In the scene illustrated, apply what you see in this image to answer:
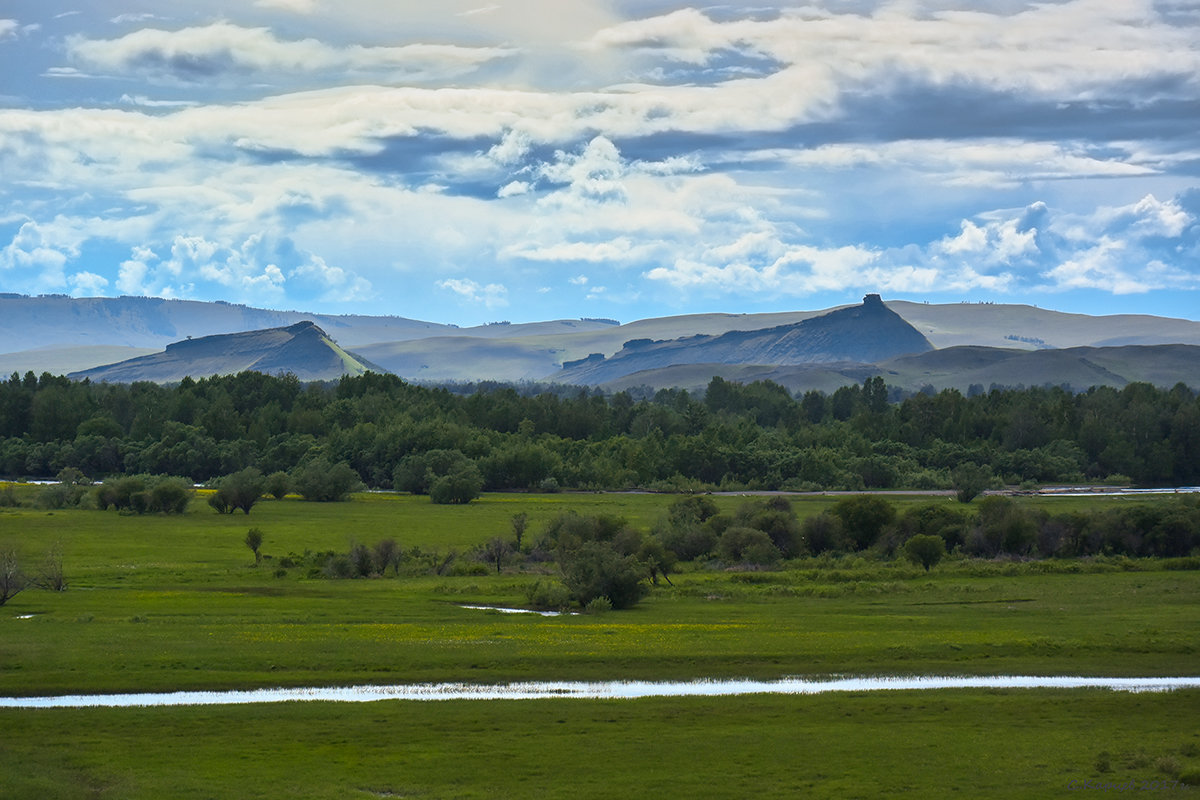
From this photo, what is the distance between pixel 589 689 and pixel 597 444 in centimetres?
13144

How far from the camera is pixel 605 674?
1644 inches

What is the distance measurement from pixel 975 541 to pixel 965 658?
125ft

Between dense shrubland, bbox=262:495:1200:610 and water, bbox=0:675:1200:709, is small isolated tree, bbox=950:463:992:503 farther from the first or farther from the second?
water, bbox=0:675:1200:709

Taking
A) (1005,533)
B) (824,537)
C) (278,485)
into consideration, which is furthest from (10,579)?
(278,485)

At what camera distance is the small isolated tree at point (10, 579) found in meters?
56.1

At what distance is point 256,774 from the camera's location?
94.4 ft

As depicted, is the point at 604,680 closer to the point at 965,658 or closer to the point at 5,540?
the point at 965,658

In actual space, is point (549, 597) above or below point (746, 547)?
above

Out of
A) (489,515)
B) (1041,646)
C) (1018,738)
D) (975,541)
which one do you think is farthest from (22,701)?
(489,515)

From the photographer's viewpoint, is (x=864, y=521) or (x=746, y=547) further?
(x=864, y=521)

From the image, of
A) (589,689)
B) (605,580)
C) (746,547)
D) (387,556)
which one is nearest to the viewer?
(589,689)

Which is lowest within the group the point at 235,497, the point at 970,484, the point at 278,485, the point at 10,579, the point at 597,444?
the point at 278,485

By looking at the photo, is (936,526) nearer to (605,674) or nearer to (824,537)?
(824,537)

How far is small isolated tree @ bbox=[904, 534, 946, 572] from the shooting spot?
74.8 m
